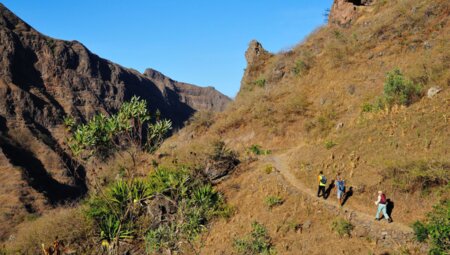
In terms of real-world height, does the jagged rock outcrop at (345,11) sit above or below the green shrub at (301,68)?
above

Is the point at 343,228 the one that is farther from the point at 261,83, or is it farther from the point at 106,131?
the point at 261,83

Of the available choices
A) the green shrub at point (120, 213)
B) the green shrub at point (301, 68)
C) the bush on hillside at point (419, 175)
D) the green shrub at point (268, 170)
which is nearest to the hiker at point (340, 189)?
the bush on hillside at point (419, 175)

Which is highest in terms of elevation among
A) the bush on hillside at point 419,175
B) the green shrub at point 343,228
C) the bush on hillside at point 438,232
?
the bush on hillside at point 419,175

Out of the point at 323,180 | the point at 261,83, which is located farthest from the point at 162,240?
the point at 261,83

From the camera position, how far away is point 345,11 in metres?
44.5

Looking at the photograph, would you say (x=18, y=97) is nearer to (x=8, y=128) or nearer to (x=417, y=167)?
(x=8, y=128)

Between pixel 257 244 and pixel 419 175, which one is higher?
pixel 419 175

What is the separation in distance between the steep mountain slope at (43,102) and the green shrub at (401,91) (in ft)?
109

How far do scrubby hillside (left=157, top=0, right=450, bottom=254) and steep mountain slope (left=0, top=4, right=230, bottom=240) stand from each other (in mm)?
23729

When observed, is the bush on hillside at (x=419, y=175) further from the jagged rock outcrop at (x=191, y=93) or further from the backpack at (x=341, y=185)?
the jagged rock outcrop at (x=191, y=93)

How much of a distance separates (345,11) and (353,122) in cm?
2506

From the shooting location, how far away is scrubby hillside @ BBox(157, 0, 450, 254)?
54.3 ft

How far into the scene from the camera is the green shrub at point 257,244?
16.3 metres

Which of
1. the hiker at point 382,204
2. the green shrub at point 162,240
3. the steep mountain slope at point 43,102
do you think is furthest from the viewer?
the steep mountain slope at point 43,102
